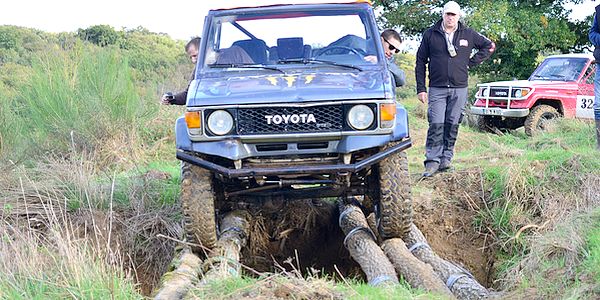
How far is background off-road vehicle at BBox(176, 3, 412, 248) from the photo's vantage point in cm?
480

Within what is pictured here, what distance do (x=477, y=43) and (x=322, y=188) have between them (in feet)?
9.72

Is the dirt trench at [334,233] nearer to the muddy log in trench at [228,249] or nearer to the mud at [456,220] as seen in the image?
the mud at [456,220]

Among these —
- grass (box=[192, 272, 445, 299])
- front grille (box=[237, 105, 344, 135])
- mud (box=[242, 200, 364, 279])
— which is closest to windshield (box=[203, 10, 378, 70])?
front grille (box=[237, 105, 344, 135])

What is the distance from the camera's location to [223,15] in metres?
5.93

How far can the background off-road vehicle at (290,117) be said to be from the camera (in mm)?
4805

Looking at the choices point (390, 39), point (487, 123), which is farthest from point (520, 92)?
point (390, 39)

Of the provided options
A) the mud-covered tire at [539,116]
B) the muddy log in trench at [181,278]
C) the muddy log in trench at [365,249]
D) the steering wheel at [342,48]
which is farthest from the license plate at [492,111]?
the muddy log in trench at [181,278]

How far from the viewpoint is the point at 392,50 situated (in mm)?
6523

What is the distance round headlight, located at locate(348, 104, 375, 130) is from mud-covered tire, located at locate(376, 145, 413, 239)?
0.40m

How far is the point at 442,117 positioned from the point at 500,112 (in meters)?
6.11

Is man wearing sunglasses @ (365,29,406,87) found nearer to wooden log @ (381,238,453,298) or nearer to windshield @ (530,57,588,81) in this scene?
wooden log @ (381,238,453,298)

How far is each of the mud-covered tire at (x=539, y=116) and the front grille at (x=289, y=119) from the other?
8.48m

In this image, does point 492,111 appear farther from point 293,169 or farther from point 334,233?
point 293,169

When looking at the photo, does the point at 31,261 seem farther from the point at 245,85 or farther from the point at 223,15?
the point at 223,15
